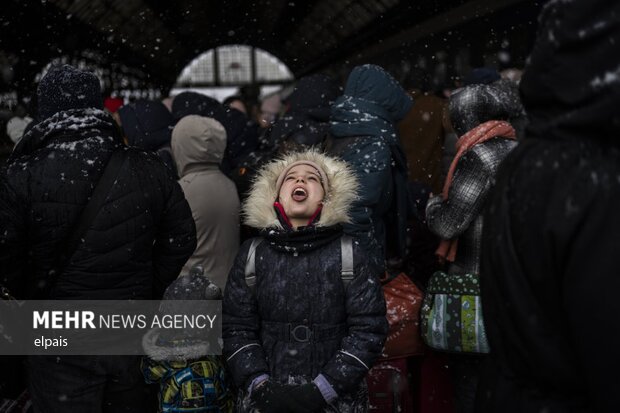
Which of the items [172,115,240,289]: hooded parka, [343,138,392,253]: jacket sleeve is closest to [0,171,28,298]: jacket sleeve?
[172,115,240,289]: hooded parka

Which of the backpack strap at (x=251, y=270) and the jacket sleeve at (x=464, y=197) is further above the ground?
the jacket sleeve at (x=464, y=197)

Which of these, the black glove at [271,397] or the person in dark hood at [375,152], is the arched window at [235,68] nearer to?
the person in dark hood at [375,152]

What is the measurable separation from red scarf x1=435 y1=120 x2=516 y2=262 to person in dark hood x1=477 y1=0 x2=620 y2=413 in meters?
1.68

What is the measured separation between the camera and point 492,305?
129 centimetres

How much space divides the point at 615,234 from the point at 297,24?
82.4 feet

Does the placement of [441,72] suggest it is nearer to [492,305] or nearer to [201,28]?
[492,305]

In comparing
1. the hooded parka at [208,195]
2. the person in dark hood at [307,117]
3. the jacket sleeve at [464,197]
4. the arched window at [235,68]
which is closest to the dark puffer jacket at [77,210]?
the hooded parka at [208,195]

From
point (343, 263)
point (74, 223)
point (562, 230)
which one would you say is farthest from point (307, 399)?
point (562, 230)

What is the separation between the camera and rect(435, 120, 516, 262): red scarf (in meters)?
2.93

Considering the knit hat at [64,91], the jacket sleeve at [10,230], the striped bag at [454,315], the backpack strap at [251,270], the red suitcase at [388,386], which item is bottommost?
the red suitcase at [388,386]

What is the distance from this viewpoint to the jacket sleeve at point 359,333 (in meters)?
2.37

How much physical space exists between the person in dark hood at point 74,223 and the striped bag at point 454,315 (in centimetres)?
117

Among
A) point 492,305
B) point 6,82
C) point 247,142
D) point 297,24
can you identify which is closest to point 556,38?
point 492,305

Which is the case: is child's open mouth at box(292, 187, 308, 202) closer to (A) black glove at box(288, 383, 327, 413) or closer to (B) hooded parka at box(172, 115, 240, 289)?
(A) black glove at box(288, 383, 327, 413)
